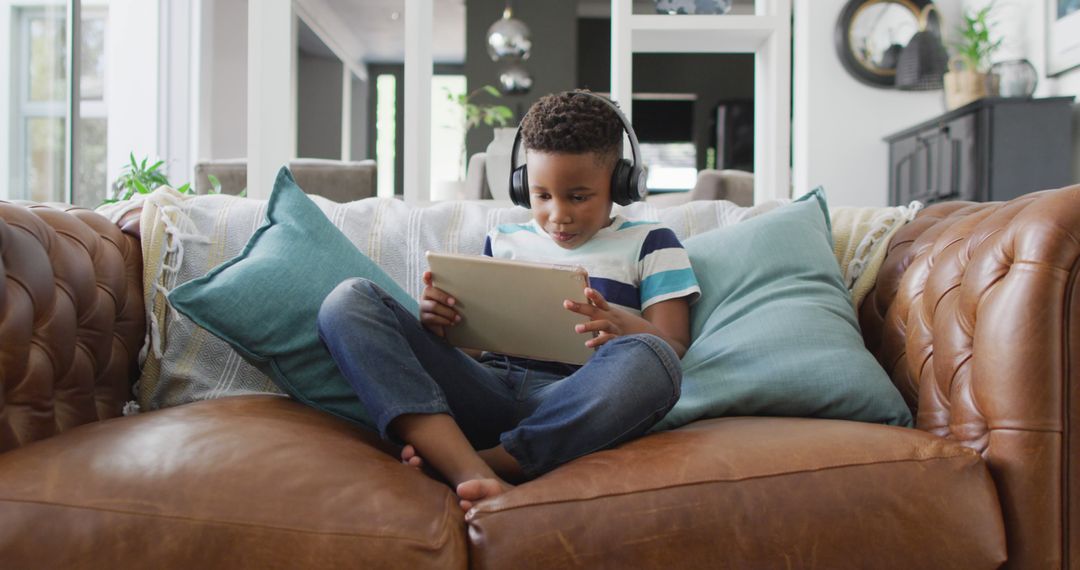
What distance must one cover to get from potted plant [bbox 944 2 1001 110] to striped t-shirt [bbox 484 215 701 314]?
3.27 metres

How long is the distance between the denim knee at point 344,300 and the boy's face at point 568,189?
1.15ft

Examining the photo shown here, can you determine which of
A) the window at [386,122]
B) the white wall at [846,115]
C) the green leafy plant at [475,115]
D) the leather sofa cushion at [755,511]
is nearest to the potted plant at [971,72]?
the white wall at [846,115]

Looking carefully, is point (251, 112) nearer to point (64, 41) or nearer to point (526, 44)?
point (64, 41)

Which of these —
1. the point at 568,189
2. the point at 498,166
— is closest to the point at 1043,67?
the point at 498,166

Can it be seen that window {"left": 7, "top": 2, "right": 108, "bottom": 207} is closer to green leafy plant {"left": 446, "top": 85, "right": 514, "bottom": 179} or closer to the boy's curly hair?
green leafy plant {"left": 446, "top": 85, "right": 514, "bottom": 179}

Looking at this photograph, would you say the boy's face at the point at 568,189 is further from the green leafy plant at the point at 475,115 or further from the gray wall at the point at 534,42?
the gray wall at the point at 534,42

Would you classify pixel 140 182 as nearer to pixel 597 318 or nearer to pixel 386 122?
pixel 597 318

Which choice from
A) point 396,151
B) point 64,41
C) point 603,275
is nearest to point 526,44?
point 64,41

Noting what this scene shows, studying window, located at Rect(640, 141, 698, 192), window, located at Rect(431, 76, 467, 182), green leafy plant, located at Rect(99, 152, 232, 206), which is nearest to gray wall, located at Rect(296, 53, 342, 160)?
window, located at Rect(431, 76, 467, 182)

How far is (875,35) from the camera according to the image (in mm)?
4957

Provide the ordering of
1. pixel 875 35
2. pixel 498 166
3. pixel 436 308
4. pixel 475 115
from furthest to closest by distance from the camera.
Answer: pixel 475 115 → pixel 875 35 → pixel 498 166 → pixel 436 308

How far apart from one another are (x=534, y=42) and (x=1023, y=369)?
733 centimetres

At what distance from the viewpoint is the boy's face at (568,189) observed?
147 centimetres

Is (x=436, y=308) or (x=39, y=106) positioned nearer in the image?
(x=436, y=308)
